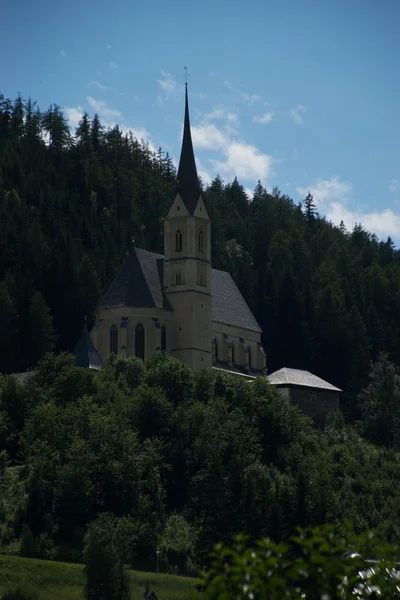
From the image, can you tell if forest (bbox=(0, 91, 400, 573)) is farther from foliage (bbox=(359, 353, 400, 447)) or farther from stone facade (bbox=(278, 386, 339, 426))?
A: stone facade (bbox=(278, 386, 339, 426))

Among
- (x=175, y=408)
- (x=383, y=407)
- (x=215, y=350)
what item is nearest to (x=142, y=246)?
(x=215, y=350)

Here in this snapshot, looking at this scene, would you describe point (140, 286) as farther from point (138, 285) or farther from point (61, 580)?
point (61, 580)

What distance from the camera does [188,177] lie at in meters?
96.1

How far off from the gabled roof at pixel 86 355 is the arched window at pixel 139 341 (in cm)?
378

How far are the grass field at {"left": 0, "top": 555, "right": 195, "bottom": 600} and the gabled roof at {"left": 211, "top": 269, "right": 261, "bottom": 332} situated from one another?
43296 millimetres

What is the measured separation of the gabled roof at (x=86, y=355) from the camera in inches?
3429

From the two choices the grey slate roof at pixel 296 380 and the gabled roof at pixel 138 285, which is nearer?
the gabled roof at pixel 138 285

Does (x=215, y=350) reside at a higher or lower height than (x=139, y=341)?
higher

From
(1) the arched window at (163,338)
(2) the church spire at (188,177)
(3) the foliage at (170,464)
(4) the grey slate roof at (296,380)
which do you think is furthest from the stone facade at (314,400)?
(2) the church spire at (188,177)

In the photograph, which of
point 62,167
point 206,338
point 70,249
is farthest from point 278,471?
point 62,167

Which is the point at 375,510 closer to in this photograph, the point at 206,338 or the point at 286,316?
the point at 206,338

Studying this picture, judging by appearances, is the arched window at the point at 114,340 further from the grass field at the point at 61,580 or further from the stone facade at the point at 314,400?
the grass field at the point at 61,580

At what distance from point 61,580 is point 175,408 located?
81.6ft

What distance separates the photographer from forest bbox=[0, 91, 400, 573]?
65875 millimetres
